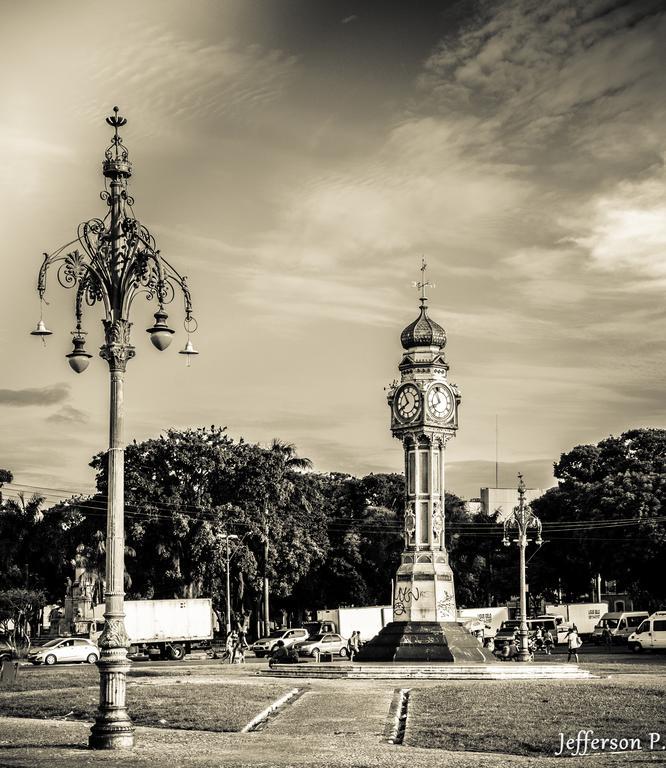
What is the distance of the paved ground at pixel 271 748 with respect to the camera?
17531 mm

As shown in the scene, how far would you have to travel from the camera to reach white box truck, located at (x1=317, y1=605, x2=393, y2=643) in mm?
70188

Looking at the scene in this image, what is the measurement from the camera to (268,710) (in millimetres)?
27062

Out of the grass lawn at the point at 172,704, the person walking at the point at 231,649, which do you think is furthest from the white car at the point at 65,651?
the grass lawn at the point at 172,704

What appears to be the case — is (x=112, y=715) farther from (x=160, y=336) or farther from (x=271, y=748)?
(x=160, y=336)

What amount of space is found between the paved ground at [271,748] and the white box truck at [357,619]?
43.4 m

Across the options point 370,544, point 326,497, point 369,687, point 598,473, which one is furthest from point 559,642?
point 369,687

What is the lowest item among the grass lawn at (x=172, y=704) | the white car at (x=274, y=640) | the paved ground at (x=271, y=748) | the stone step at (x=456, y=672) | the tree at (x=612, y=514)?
the white car at (x=274, y=640)

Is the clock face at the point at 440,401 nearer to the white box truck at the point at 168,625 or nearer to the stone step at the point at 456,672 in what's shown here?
the stone step at the point at 456,672

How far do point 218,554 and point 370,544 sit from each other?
75.2 ft

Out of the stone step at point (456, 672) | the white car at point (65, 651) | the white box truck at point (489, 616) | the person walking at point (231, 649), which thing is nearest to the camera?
the stone step at point (456, 672)

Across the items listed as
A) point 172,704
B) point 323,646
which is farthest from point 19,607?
point 172,704

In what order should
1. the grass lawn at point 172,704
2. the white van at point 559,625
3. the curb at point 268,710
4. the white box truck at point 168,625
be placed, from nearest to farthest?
1. the curb at point 268,710
2. the grass lawn at point 172,704
3. the white box truck at point 168,625
4. the white van at point 559,625

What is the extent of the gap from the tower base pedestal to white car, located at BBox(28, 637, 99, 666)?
66.6ft

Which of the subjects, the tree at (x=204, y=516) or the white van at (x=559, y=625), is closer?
the tree at (x=204, y=516)
